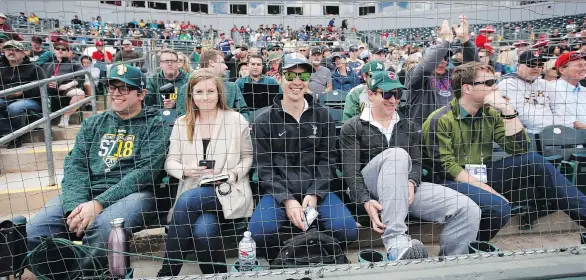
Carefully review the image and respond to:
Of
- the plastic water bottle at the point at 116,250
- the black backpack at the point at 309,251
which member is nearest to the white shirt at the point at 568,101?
the black backpack at the point at 309,251

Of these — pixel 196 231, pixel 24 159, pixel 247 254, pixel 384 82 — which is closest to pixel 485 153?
pixel 384 82

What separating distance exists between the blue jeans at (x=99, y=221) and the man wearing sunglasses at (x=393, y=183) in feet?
4.41

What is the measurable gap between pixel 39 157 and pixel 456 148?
397 cm

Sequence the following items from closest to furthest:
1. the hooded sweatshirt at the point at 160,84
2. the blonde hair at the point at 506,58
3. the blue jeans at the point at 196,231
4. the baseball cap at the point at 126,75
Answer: the blue jeans at the point at 196,231 < the baseball cap at the point at 126,75 < the hooded sweatshirt at the point at 160,84 < the blonde hair at the point at 506,58

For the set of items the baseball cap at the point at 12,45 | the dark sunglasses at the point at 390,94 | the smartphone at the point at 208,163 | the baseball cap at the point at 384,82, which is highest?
the baseball cap at the point at 12,45

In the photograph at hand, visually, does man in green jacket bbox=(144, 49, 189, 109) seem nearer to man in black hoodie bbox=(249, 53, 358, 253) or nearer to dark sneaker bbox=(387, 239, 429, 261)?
man in black hoodie bbox=(249, 53, 358, 253)

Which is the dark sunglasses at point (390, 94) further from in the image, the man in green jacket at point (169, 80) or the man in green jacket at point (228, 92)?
the man in green jacket at point (169, 80)

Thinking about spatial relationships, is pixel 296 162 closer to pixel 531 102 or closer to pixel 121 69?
pixel 121 69

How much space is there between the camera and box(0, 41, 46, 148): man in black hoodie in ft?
13.1

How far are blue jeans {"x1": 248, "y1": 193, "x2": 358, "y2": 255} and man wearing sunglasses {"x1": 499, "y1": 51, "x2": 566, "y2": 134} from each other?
213 cm

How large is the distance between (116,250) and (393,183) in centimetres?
166

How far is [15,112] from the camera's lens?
4.04m

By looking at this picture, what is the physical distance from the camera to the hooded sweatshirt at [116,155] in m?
2.52

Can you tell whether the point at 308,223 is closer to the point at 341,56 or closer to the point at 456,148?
the point at 456,148
